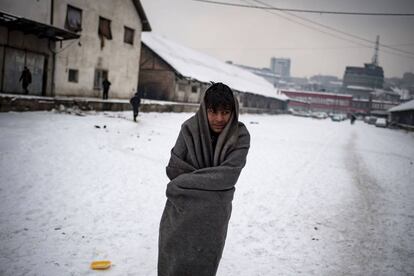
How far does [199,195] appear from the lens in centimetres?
204

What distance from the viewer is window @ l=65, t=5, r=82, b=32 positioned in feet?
58.1

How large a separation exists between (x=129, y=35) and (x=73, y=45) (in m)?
5.82

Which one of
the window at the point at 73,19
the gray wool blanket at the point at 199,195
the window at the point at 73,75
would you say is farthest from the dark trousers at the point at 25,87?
the gray wool blanket at the point at 199,195

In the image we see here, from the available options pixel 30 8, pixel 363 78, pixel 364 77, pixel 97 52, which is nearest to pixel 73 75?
pixel 97 52

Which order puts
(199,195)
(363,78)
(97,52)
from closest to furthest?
(199,195), (97,52), (363,78)

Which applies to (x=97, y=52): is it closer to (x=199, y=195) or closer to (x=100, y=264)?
(x=100, y=264)

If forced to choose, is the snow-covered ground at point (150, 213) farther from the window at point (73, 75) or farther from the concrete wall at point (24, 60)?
the window at point (73, 75)

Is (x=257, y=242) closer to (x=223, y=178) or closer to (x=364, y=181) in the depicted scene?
(x=223, y=178)

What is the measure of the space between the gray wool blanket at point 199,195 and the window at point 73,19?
18.8 m

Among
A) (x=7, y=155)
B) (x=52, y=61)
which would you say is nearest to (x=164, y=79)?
(x=52, y=61)

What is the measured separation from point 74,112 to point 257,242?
13418 millimetres

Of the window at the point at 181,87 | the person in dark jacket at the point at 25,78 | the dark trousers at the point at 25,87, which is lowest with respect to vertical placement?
the dark trousers at the point at 25,87

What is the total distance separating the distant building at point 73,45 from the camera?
49.0ft

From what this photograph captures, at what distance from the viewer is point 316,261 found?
3986mm
